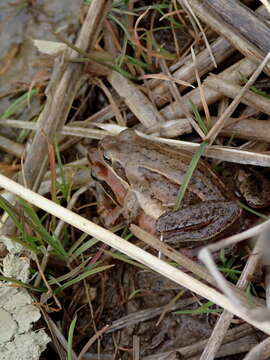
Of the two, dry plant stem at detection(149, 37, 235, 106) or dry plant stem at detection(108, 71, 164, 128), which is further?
dry plant stem at detection(108, 71, 164, 128)

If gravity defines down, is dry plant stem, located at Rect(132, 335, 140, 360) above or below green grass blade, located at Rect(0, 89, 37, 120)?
below

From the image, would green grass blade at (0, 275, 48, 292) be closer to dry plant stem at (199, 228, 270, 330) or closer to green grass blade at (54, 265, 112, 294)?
green grass blade at (54, 265, 112, 294)

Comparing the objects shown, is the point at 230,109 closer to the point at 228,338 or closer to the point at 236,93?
the point at 236,93

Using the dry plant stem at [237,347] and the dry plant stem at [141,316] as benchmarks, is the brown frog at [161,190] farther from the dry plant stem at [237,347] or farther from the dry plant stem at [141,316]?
the dry plant stem at [237,347]

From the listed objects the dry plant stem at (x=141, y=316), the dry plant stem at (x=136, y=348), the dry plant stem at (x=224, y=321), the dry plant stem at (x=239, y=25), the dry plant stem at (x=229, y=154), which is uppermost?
the dry plant stem at (x=239, y=25)

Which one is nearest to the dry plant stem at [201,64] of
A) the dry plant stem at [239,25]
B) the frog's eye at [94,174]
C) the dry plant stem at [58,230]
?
the dry plant stem at [239,25]

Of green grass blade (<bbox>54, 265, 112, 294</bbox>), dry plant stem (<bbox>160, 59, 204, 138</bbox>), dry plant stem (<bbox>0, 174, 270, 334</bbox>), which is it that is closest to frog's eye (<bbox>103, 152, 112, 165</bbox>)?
dry plant stem (<bbox>160, 59, 204, 138</bbox>)

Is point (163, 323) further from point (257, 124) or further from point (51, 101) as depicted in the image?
point (51, 101)
